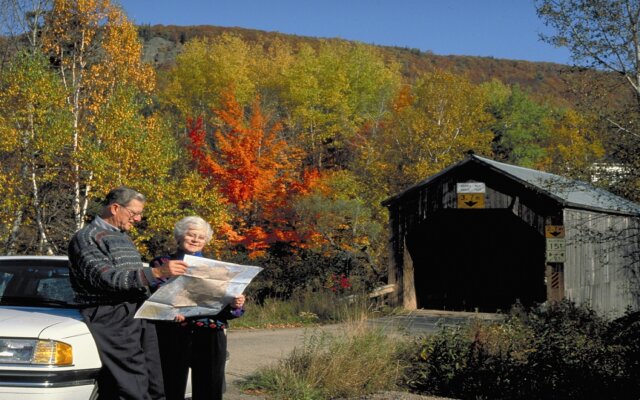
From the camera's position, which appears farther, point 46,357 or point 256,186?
point 256,186

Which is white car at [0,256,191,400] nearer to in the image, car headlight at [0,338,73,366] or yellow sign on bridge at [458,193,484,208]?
car headlight at [0,338,73,366]

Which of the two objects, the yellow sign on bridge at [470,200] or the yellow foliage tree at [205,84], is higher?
the yellow foliage tree at [205,84]

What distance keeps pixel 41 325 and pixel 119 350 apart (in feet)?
1.90

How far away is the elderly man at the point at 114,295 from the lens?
17.4 feet

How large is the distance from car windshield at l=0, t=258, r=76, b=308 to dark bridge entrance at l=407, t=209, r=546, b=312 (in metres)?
20.7

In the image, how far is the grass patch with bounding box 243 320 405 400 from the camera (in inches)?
344

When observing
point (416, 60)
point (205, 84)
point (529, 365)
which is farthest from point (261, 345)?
point (416, 60)

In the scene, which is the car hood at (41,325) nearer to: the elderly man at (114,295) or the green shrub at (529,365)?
the elderly man at (114,295)

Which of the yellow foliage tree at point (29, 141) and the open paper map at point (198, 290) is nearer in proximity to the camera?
the open paper map at point (198, 290)

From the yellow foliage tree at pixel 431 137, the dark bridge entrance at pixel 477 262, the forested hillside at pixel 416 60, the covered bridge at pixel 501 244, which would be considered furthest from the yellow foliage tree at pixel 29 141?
the forested hillside at pixel 416 60

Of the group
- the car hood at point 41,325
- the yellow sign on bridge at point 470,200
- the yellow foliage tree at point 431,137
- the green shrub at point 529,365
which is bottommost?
the green shrub at point 529,365

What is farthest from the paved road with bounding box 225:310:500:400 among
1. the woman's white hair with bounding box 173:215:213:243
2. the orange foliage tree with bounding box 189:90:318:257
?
the orange foliage tree with bounding box 189:90:318:257

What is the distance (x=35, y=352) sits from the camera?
5.45 meters

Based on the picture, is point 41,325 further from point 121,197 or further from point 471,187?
point 471,187
